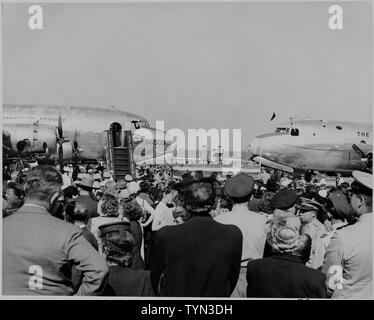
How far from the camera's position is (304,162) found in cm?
574

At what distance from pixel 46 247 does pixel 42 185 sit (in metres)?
0.37

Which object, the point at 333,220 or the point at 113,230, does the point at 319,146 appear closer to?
the point at 333,220

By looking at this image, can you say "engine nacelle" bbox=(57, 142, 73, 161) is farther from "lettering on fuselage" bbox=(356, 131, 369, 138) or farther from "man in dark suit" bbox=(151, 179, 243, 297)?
"lettering on fuselage" bbox=(356, 131, 369, 138)

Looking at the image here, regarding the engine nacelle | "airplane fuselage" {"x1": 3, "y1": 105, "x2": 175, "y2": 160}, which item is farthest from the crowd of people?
"airplane fuselage" {"x1": 3, "y1": 105, "x2": 175, "y2": 160}

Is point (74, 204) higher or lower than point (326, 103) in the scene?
lower

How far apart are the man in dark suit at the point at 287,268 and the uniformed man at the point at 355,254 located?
1.41 ft

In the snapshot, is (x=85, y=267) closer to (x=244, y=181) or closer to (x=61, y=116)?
(x=244, y=181)

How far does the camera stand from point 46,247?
3145 millimetres

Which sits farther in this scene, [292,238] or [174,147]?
[174,147]

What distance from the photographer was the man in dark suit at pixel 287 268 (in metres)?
3.27

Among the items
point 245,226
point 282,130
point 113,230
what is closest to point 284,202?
point 245,226

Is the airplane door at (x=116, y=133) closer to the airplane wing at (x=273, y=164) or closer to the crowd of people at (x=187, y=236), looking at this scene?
the crowd of people at (x=187, y=236)

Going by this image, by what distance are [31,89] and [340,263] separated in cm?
277

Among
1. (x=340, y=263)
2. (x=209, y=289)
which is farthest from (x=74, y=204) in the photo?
(x=340, y=263)
